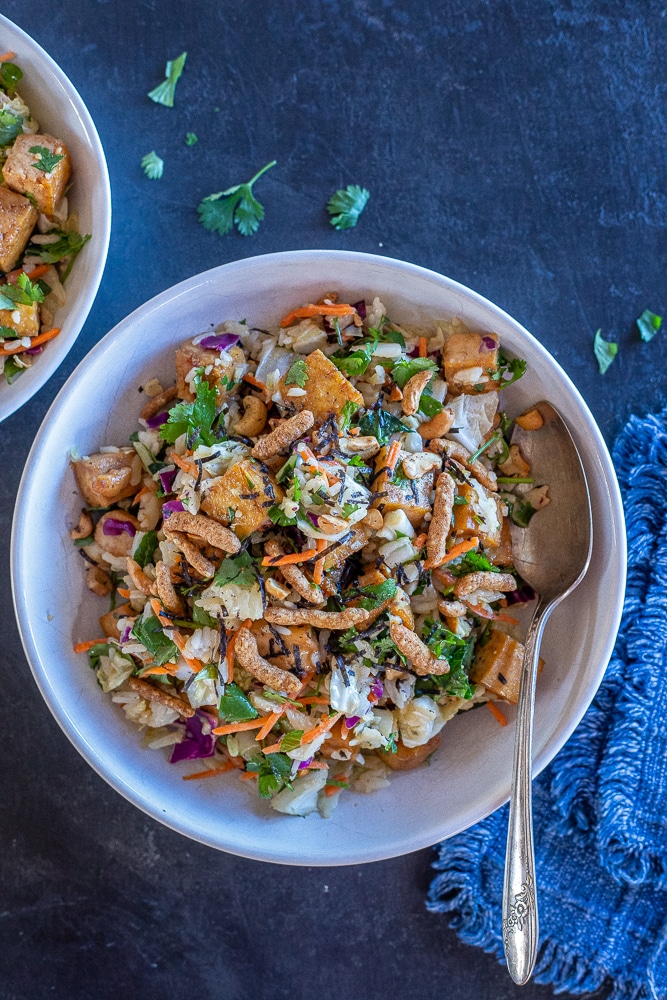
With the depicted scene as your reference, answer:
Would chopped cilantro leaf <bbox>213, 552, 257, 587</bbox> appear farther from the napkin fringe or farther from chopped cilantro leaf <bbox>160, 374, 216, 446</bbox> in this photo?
the napkin fringe

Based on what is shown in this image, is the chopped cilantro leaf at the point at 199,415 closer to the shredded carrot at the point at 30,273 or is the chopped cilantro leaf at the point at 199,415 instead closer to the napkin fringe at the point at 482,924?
the shredded carrot at the point at 30,273

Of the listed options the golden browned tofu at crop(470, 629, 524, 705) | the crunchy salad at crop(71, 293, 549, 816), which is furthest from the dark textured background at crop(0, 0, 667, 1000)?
the golden browned tofu at crop(470, 629, 524, 705)

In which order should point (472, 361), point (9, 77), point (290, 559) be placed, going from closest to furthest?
point (290, 559) → point (472, 361) → point (9, 77)

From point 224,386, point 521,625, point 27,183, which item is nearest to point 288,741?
point 521,625

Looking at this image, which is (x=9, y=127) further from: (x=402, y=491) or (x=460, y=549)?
(x=460, y=549)

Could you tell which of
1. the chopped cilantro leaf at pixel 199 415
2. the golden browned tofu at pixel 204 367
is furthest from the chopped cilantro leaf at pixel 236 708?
the golden browned tofu at pixel 204 367

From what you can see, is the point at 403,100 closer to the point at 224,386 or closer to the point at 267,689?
the point at 224,386

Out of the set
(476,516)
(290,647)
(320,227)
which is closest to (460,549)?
(476,516)
